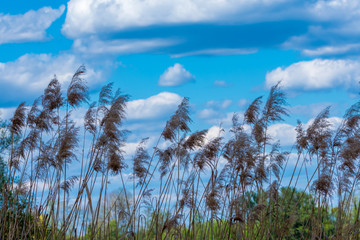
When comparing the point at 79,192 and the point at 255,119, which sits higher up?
the point at 255,119

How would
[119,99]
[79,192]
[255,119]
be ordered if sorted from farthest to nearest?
[255,119] < [119,99] < [79,192]

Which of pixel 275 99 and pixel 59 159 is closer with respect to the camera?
pixel 59 159

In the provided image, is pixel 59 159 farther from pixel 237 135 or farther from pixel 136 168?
pixel 237 135

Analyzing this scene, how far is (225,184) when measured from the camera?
5.86m

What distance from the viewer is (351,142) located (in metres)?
6.35

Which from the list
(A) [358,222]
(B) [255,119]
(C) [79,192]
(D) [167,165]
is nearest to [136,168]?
(D) [167,165]

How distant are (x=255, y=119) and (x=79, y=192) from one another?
2602 mm

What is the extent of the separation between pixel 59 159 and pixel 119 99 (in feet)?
3.56

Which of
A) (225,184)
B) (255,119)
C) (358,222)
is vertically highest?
(255,119)

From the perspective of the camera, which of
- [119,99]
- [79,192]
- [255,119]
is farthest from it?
[255,119]

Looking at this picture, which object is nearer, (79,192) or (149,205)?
(79,192)

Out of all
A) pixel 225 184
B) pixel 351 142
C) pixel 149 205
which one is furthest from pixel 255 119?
pixel 149 205

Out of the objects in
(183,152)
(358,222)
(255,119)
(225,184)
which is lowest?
(358,222)

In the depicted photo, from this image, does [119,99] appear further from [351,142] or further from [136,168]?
[351,142]
